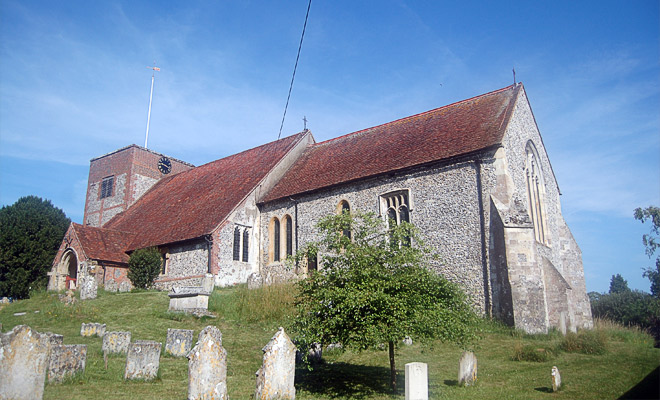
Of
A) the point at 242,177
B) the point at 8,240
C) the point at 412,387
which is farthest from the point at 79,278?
the point at 412,387

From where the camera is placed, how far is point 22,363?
285 inches

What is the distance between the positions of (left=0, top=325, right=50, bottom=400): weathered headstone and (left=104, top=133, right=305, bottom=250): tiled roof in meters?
16.2

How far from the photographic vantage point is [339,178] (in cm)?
2272

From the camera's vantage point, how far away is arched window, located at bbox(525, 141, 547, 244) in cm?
2090

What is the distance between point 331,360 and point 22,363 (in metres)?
7.39

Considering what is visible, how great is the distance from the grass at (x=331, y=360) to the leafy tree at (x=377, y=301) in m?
1.06

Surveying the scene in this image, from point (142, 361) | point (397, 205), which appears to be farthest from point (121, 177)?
point (142, 361)

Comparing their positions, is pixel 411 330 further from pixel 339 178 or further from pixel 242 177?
pixel 242 177

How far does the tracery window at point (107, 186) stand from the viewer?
37259mm

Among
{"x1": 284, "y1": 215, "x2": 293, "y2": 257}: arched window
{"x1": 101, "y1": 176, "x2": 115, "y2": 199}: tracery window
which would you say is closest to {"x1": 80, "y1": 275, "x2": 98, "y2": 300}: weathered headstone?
{"x1": 284, "y1": 215, "x2": 293, "y2": 257}: arched window

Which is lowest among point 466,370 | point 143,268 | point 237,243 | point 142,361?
point 466,370

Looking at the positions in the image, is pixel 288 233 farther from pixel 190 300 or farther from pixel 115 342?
pixel 115 342

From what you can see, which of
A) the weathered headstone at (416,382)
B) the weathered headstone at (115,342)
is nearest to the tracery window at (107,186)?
the weathered headstone at (115,342)

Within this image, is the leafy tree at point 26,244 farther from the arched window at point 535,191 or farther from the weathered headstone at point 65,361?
the arched window at point 535,191
